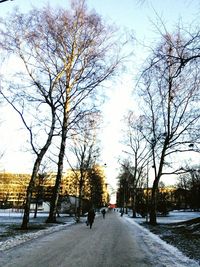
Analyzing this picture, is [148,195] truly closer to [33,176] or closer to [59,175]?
[59,175]

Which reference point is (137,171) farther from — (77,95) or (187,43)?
(187,43)

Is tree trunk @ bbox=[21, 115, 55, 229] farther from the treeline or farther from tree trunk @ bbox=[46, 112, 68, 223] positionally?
the treeline

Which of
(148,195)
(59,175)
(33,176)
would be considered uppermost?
(148,195)

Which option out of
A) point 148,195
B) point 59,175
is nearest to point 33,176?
point 59,175

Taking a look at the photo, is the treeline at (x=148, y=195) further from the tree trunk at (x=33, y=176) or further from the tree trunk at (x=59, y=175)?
the tree trunk at (x=33, y=176)

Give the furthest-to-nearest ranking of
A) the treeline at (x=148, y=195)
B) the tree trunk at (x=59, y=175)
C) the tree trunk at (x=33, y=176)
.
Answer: the treeline at (x=148, y=195)
the tree trunk at (x=59, y=175)
the tree trunk at (x=33, y=176)

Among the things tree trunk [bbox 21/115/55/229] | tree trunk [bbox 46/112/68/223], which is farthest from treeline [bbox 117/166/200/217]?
tree trunk [bbox 21/115/55/229]

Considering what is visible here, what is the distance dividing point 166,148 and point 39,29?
14.7 metres

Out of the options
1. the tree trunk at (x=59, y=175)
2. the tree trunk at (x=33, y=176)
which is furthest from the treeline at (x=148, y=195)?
the tree trunk at (x=33, y=176)

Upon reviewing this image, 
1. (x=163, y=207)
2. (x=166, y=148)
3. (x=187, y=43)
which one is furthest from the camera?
(x=163, y=207)

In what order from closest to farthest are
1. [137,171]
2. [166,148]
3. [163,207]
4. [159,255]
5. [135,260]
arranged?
[135,260], [159,255], [166,148], [137,171], [163,207]

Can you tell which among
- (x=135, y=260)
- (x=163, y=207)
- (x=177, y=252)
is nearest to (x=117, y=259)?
(x=135, y=260)

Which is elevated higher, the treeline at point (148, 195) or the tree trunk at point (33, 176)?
the treeline at point (148, 195)

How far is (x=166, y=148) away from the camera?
1161 inches
